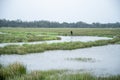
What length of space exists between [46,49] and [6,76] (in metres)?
16.1

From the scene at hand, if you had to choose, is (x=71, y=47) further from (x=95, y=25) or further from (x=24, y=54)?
(x=95, y=25)

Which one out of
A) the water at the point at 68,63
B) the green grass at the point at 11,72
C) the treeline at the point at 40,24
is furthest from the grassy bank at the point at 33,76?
the treeline at the point at 40,24

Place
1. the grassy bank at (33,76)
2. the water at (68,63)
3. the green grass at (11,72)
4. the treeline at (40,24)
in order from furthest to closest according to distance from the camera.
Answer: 1. the treeline at (40,24)
2. the water at (68,63)
3. the green grass at (11,72)
4. the grassy bank at (33,76)

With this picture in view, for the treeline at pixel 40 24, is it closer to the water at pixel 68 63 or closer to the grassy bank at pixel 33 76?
the water at pixel 68 63

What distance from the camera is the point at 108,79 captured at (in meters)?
9.63

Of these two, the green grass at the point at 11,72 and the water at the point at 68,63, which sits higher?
the green grass at the point at 11,72

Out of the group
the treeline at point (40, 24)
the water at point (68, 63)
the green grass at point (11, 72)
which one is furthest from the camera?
the treeline at point (40, 24)

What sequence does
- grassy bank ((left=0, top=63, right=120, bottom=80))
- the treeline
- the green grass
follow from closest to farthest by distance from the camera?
grassy bank ((left=0, top=63, right=120, bottom=80)) < the green grass < the treeline

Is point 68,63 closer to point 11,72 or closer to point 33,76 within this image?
point 11,72

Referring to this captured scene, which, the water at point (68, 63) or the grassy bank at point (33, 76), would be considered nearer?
the grassy bank at point (33, 76)

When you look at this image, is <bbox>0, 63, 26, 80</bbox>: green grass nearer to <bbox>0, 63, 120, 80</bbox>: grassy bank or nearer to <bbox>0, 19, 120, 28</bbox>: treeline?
<bbox>0, 63, 120, 80</bbox>: grassy bank

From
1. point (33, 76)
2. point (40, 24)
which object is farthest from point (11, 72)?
point (40, 24)

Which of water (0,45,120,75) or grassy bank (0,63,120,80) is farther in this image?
water (0,45,120,75)

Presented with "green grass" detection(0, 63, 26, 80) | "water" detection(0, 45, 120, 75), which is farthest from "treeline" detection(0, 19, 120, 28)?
"green grass" detection(0, 63, 26, 80)
